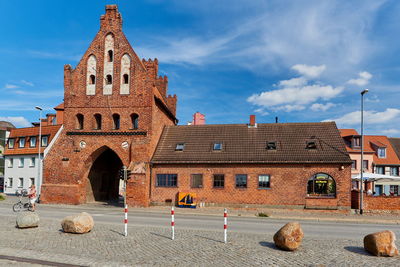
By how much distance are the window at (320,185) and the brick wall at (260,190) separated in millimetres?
359

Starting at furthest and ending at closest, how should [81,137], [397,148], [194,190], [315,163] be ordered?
[397,148], [81,137], [194,190], [315,163]

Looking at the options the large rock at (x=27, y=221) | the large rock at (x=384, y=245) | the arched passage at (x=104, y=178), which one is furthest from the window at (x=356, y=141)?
the large rock at (x=27, y=221)

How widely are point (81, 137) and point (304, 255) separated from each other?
23034mm

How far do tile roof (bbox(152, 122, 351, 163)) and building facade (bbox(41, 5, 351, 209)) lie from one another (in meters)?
0.08

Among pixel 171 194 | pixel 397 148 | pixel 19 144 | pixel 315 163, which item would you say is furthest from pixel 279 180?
pixel 19 144

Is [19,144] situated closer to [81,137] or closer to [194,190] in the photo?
[81,137]

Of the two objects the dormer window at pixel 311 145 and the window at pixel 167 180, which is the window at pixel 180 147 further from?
the dormer window at pixel 311 145

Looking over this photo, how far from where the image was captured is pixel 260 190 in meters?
24.4

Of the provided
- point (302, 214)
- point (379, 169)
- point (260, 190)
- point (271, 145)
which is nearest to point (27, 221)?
point (260, 190)

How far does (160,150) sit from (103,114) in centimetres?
586

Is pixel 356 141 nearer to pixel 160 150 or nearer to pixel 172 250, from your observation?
pixel 160 150

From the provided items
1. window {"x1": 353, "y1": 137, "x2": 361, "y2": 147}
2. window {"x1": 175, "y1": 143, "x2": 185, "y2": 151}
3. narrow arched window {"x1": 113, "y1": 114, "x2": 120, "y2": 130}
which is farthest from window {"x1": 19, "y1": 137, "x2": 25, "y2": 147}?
window {"x1": 353, "y1": 137, "x2": 361, "y2": 147}

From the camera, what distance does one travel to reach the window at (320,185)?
77.9ft

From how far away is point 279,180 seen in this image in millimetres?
24203
